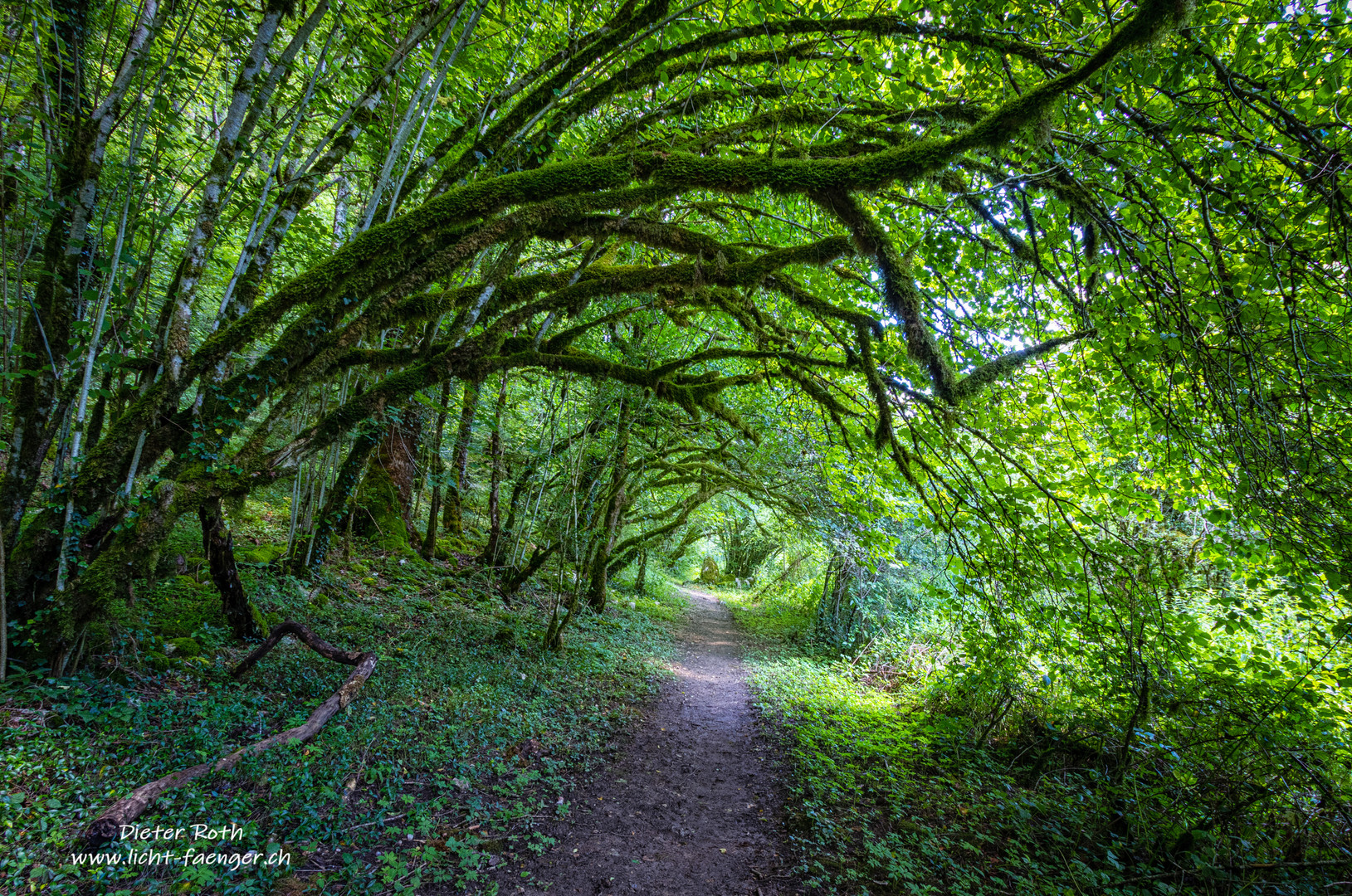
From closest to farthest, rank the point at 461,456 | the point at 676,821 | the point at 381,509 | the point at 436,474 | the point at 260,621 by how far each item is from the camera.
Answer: the point at 676,821
the point at 260,621
the point at 436,474
the point at 461,456
the point at 381,509

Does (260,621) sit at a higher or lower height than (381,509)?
lower

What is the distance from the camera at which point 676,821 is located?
463 centimetres

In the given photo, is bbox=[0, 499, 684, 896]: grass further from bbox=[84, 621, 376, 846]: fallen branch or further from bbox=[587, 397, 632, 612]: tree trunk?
bbox=[587, 397, 632, 612]: tree trunk

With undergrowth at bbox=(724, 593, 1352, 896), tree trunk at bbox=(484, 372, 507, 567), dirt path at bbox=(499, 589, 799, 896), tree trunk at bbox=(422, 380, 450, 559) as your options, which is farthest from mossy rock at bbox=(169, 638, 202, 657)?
undergrowth at bbox=(724, 593, 1352, 896)

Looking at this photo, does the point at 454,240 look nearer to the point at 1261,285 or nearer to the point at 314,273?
the point at 314,273

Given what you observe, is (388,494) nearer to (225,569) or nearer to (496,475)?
(496,475)

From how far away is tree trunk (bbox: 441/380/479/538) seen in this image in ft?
25.6

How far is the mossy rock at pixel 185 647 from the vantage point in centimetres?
445

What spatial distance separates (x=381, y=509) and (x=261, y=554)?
2445 mm

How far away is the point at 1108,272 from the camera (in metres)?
4.85

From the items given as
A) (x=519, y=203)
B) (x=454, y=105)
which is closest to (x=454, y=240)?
(x=519, y=203)

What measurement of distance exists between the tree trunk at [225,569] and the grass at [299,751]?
0.65 feet

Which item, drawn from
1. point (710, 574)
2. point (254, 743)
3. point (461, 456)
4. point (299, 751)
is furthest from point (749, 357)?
point (710, 574)

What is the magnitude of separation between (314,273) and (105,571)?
8.34 feet
